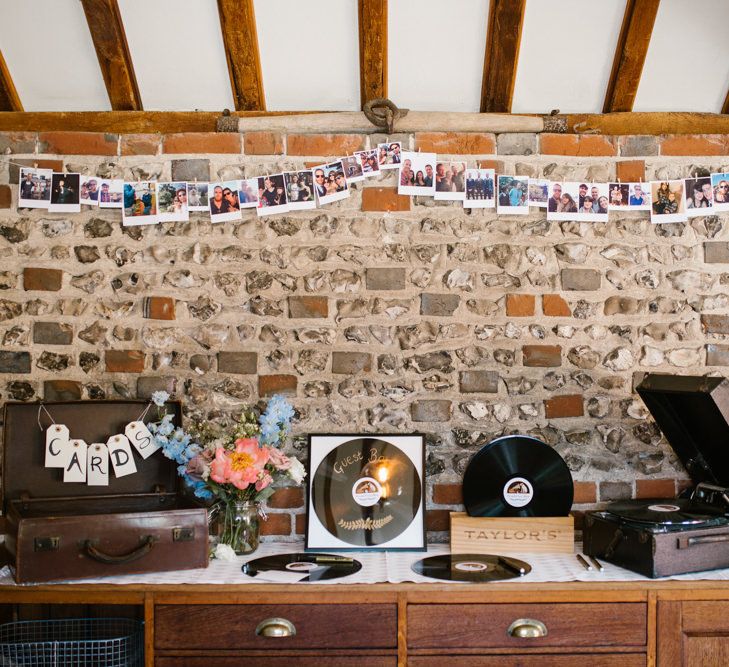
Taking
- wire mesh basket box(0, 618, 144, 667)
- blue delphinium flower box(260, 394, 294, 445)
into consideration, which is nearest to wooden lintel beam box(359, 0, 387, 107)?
blue delphinium flower box(260, 394, 294, 445)

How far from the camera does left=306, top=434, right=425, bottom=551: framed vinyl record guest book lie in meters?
2.34

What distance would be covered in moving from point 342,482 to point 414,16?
1634 mm

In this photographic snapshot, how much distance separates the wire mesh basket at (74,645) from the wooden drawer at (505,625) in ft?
3.03

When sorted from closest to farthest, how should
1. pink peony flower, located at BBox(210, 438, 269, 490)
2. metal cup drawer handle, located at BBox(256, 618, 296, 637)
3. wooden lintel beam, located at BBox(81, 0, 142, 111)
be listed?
metal cup drawer handle, located at BBox(256, 618, 296, 637)
pink peony flower, located at BBox(210, 438, 269, 490)
wooden lintel beam, located at BBox(81, 0, 142, 111)

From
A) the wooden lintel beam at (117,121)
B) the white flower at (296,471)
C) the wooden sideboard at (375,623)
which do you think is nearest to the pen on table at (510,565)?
the wooden sideboard at (375,623)

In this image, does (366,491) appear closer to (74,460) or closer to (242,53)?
(74,460)

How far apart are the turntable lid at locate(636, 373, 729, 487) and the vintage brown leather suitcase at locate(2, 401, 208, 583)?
152 centimetres

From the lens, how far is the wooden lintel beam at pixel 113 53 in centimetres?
226

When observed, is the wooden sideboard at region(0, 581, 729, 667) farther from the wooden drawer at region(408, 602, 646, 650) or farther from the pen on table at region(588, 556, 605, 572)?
the pen on table at region(588, 556, 605, 572)

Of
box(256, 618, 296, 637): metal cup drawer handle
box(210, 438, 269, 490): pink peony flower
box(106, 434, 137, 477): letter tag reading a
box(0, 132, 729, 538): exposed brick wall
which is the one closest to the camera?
box(256, 618, 296, 637): metal cup drawer handle

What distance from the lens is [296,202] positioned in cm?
250

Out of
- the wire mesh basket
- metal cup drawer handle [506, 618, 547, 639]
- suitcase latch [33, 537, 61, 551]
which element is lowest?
the wire mesh basket

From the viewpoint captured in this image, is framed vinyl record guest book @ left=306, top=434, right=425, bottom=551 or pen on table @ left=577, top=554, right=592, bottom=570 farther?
framed vinyl record guest book @ left=306, top=434, right=425, bottom=551

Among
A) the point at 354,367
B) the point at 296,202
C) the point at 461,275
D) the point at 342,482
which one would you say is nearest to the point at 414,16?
the point at 296,202
